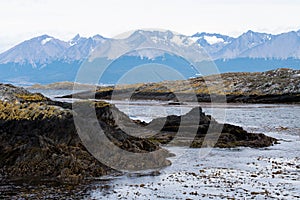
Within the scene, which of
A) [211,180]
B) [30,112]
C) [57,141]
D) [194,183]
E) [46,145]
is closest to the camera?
[194,183]

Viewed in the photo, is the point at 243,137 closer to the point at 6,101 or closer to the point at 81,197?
the point at 6,101

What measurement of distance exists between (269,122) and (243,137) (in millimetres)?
34044

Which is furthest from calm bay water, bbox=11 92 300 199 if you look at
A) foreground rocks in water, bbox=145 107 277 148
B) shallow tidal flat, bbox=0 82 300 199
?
foreground rocks in water, bbox=145 107 277 148

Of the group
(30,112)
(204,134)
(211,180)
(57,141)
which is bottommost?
(211,180)

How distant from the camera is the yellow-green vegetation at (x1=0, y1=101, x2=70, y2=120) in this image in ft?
146

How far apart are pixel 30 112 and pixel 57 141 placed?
5896 mm

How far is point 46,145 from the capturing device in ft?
126

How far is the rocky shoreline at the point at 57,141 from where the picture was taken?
35.8 m

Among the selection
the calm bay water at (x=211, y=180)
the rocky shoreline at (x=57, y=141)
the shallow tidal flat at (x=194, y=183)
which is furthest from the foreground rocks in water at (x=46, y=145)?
the calm bay water at (x=211, y=180)

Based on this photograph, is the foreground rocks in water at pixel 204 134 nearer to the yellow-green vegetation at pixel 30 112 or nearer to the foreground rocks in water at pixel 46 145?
the foreground rocks in water at pixel 46 145

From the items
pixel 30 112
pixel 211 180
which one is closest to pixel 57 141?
pixel 30 112

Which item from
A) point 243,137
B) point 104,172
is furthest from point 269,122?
point 104,172

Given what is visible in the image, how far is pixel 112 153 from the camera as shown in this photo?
40000 millimetres

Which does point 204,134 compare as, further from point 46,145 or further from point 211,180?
point 46,145
